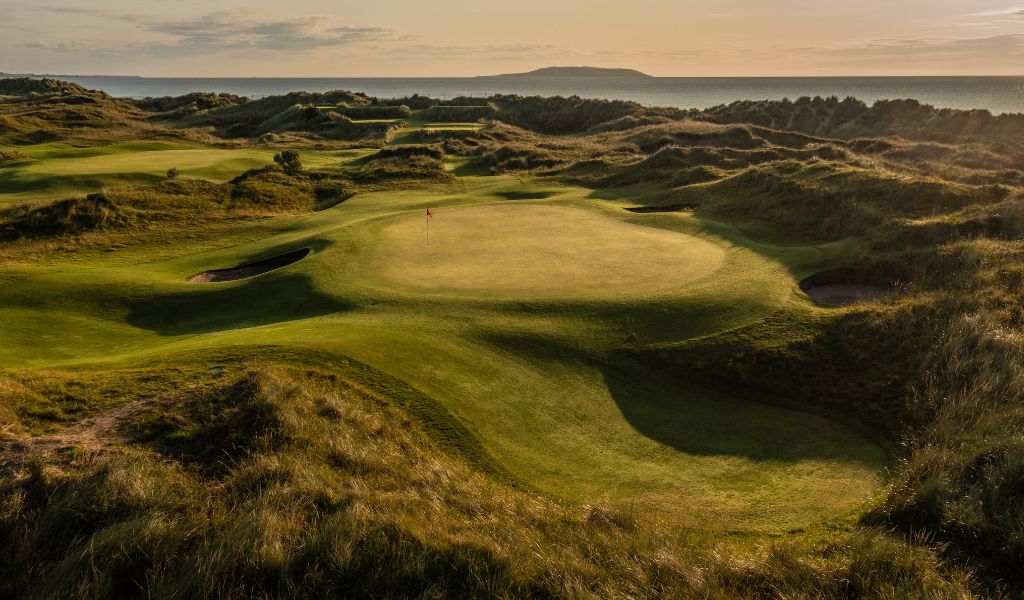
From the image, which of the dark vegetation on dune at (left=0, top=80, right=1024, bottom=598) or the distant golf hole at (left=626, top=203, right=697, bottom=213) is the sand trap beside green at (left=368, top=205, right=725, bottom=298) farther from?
the distant golf hole at (left=626, top=203, right=697, bottom=213)

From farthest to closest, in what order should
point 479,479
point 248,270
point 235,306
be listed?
1. point 248,270
2. point 235,306
3. point 479,479

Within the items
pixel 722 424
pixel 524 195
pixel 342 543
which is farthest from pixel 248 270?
pixel 524 195

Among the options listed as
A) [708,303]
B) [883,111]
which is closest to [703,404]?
[708,303]

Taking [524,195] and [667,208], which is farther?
[524,195]

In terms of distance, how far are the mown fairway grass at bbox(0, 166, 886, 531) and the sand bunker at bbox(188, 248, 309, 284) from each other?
23.0 inches

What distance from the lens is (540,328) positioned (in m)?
14.4

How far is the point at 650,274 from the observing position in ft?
56.4

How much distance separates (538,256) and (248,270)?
1109cm

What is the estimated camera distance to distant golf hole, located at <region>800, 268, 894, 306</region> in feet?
55.6

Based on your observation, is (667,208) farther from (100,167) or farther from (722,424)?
(100,167)

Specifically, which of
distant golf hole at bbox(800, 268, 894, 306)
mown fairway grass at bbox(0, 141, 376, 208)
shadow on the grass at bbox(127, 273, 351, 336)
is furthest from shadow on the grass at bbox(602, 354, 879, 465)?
mown fairway grass at bbox(0, 141, 376, 208)

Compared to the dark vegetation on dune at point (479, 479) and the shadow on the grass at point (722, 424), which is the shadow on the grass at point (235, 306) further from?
the shadow on the grass at point (722, 424)

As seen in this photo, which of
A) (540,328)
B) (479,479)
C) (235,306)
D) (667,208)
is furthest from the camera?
(667,208)

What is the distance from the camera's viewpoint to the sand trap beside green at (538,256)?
54.3 ft
